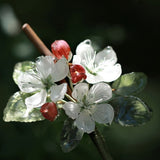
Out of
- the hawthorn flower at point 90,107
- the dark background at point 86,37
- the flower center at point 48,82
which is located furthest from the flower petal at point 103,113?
the dark background at point 86,37

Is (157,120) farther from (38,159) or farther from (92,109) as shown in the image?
(92,109)

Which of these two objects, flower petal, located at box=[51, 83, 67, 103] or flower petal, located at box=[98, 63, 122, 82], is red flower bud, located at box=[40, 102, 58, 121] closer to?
flower petal, located at box=[51, 83, 67, 103]

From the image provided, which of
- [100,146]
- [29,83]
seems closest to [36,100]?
[29,83]

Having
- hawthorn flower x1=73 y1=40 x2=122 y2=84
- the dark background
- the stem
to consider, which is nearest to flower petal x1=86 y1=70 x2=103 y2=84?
hawthorn flower x1=73 y1=40 x2=122 y2=84

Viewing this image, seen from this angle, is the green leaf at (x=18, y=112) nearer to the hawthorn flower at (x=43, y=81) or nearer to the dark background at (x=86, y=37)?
the hawthorn flower at (x=43, y=81)

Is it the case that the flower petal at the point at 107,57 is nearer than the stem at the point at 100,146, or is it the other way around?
the stem at the point at 100,146

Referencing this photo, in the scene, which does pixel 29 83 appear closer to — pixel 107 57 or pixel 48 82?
pixel 48 82

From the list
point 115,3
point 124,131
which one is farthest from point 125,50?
point 124,131
